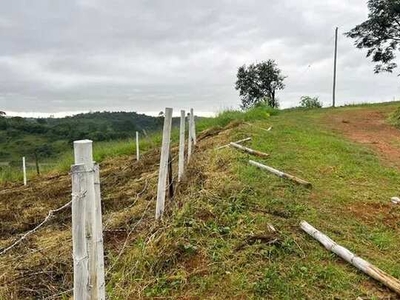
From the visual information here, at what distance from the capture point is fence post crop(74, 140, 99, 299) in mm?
1854

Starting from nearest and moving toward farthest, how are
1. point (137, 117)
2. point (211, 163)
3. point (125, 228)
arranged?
point (125, 228), point (211, 163), point (137, 117)

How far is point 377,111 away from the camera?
16.1 metres

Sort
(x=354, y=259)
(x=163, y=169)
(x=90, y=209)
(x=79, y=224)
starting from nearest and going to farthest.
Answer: (x=79, y=224) → (x=90, y=209) → (x=354, y=259) → (x=163, y=169)

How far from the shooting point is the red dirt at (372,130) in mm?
8398

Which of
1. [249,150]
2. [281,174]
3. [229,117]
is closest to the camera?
[281,174]

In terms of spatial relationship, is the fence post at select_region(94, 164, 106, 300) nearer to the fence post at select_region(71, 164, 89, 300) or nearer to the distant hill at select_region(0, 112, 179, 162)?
the fence post at select_region(71, 164, 89, 300)

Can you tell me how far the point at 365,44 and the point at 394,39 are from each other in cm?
120

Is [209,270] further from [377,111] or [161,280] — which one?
[377,111]

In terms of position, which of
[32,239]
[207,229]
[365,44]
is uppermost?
[365,44]

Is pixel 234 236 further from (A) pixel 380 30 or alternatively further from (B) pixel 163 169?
(A) pixel 380 30

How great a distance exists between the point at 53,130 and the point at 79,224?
27.3m

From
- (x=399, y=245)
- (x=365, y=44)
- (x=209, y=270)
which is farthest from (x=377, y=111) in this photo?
(x=209, y=270)

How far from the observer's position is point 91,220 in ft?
6.52

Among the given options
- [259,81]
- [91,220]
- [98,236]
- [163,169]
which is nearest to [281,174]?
[163,169]
